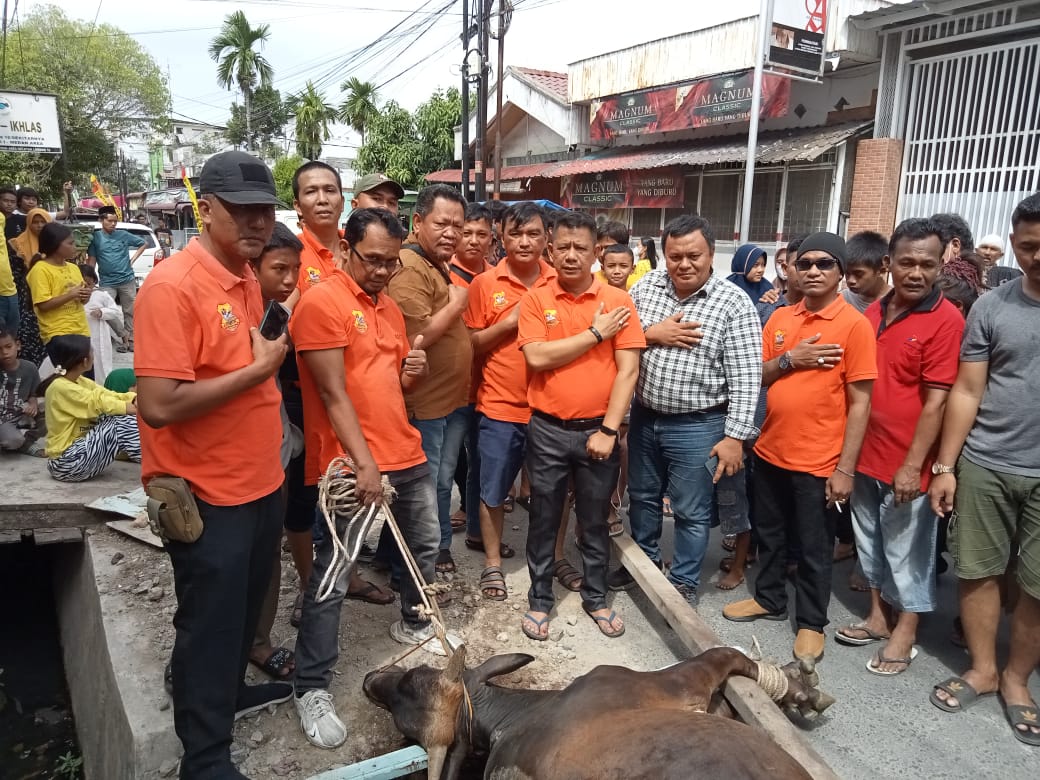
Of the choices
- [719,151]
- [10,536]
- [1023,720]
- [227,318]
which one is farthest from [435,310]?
[719,151]

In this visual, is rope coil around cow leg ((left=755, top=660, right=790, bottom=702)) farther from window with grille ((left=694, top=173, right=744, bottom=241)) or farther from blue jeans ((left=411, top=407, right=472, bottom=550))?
window with grille ((left=694, top=173, right=744, bottom=241))

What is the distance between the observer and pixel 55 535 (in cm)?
469

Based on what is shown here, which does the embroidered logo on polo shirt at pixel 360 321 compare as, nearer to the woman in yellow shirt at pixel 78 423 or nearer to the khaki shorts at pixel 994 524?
the khaki shorts at pixel 994 524

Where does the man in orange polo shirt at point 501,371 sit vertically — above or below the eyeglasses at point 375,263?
below

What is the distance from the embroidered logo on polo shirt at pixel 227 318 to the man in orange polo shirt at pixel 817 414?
8.25 feet

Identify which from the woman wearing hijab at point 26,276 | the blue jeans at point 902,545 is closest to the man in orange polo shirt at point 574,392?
the blue jeans at point 902,545

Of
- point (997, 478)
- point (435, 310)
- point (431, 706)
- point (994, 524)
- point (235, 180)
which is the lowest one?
point (431, 706)

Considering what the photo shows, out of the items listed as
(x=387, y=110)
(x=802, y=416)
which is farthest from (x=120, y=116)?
(x=802, y=416)

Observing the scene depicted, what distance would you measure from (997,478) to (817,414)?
755 mm

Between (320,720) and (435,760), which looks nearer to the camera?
(435,760)

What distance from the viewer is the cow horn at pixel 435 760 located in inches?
96.0

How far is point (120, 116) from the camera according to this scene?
3372cm

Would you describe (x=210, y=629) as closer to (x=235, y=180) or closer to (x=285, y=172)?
(x=235, y=180)

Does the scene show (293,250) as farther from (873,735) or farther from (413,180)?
(413,180)
